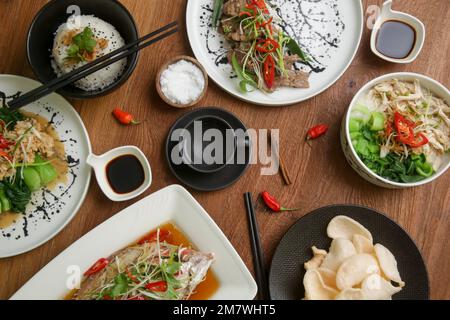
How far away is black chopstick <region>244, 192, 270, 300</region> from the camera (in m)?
2.24

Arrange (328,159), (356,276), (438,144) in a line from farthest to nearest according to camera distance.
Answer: (328,159) → (438,144) → (356,276)

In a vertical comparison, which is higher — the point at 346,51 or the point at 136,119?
the point at 346,51

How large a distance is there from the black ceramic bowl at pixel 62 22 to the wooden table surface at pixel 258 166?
0.51 feet

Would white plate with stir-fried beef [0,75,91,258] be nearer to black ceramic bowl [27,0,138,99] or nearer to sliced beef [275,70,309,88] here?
black ceramic bowl [27,0,138,99]

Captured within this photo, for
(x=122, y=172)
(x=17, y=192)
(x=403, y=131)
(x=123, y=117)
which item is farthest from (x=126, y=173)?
(x=403, y=131)

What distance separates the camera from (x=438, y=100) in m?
2.26

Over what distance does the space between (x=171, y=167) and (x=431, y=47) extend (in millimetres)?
1549

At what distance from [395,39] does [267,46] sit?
706mm

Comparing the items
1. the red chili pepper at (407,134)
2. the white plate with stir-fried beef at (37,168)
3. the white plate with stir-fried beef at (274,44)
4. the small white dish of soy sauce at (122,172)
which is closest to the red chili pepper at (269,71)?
the white plate with stir-fried beef at (274,44)

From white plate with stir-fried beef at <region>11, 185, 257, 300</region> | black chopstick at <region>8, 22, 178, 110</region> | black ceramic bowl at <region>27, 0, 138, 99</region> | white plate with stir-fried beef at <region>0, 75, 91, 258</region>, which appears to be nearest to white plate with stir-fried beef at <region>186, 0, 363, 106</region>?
black ceramic bowl at <region>27, 0, 138, 99</region>

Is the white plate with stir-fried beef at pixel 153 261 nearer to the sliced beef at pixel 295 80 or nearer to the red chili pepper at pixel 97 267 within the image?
the red chili pepper at pixel 97 267

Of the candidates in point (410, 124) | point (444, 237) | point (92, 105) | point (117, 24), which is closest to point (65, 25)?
point (117, 24)

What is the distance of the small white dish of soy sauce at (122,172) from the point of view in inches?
86.6
